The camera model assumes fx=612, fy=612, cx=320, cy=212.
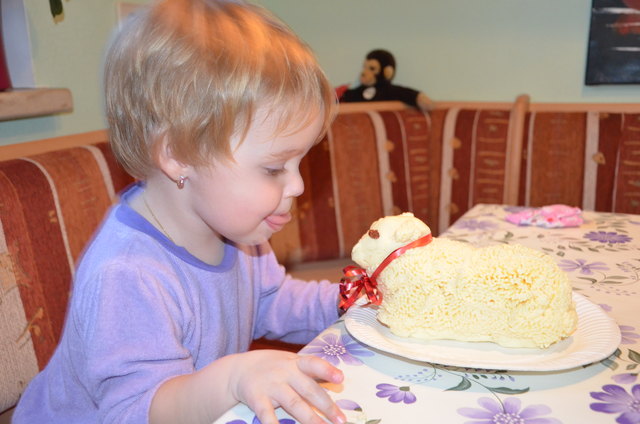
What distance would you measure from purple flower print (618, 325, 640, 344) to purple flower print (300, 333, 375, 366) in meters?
0.29

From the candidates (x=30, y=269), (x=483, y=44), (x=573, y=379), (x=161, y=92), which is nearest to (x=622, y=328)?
(x=573, y=379)

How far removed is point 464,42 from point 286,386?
5.99 feet

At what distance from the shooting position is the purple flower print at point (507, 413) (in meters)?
0.53

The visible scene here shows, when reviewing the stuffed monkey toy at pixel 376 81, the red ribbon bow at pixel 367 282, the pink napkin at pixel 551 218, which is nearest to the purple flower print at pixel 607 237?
the pink napkin at pixel 551 218

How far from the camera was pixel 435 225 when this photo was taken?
2111mm

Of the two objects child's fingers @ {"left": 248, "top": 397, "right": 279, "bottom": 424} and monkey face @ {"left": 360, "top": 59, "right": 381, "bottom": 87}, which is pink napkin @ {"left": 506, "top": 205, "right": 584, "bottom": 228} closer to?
child's fingers @ {"left": 248, "top": 397, "right": 279, "bottom": 424}

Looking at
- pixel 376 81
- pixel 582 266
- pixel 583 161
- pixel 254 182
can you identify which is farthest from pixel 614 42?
pixel 254 182

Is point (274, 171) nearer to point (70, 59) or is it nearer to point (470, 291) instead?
point (470, 291)

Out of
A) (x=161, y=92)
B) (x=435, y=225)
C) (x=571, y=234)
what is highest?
(x=161, y=92)

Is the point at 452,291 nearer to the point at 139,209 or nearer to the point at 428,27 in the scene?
the point at 139,209

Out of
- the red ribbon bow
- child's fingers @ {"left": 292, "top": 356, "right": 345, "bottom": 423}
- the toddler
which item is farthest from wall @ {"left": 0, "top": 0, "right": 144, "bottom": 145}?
child's fingers @ {"left": 292, "top": 356, "right": 345, "bottom": 423}

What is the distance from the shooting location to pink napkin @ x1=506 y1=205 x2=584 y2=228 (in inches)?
46.0

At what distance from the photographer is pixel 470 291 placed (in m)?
0.63

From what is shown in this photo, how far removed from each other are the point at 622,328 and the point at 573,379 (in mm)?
166
